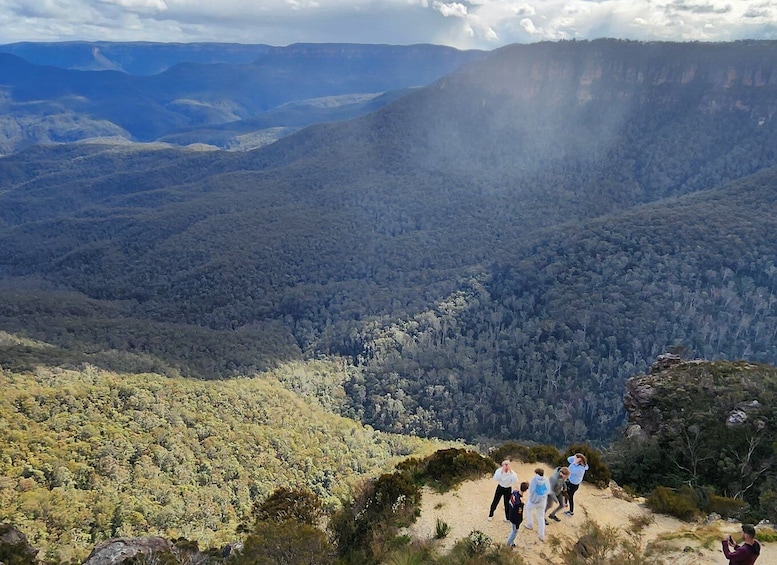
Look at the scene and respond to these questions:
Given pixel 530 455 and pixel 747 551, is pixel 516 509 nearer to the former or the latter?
pixel 747 551

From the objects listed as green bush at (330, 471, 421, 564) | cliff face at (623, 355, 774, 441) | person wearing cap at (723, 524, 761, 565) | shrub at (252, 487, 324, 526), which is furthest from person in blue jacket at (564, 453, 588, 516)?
cliff face at (623, 355, 774, 441)

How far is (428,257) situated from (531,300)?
37.8 meters

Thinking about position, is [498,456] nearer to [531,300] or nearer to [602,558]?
[602,558]

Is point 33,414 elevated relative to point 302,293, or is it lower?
elevated

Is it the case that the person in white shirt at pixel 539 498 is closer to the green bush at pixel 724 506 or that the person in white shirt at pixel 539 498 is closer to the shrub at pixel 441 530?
the shrub at pixel 441 530

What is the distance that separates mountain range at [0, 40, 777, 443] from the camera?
75.1 metres

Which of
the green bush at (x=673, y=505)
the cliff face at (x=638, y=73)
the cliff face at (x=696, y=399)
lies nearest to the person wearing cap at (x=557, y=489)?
the green bush at (x=673, y=505)

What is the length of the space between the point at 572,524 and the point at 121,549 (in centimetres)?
1936

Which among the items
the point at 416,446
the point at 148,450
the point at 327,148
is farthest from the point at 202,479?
the point at 327,148

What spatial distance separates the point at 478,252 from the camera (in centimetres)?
11962

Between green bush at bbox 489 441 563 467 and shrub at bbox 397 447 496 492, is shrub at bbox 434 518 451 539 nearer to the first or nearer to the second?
shrub at bbox 397 447 496 492

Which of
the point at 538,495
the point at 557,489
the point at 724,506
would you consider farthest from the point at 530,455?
the point at 538,495

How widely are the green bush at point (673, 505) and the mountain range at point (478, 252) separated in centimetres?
4784

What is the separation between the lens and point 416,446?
206 feet
